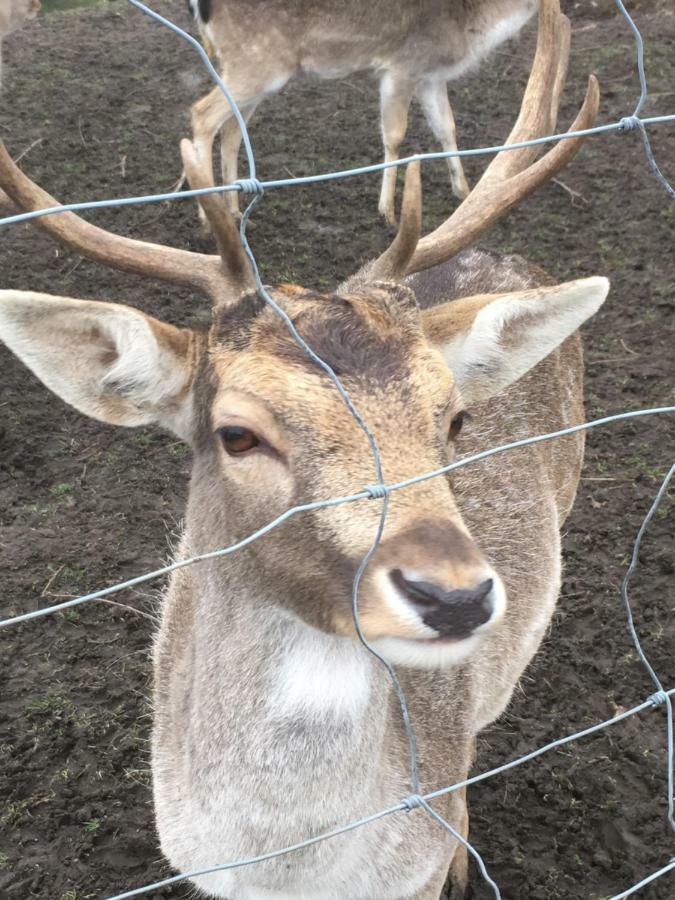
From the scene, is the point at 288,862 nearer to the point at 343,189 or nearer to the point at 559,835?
the point at 559,835

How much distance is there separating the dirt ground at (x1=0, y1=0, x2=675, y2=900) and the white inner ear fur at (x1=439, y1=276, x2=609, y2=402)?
69.0 inches

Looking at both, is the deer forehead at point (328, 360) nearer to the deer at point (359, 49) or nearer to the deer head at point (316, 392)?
the deer head at point (316, 392)

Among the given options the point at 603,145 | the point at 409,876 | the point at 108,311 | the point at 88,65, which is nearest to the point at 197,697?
the point at 409,876

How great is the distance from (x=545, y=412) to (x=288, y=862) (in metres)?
1.82

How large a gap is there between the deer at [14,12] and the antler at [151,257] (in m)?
5.51

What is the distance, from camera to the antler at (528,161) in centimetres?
233

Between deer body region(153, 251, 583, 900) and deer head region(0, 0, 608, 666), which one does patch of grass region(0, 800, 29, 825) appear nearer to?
deer body region(153, 251, 583, 900)

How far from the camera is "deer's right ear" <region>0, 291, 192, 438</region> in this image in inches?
68.1

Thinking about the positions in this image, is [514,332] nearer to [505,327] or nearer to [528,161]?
[505,327]

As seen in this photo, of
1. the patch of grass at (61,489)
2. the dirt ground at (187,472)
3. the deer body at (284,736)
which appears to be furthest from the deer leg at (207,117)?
the deer body at (284,736)

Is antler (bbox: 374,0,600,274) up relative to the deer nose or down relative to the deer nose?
up

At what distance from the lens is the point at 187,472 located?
14.8 feet

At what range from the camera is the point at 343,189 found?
680 cm

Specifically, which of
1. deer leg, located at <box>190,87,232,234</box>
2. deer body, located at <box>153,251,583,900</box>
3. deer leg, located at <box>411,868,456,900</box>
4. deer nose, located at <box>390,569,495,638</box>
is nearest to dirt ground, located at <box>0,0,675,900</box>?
deer leg, located at <box>190,87,232,234</box>
